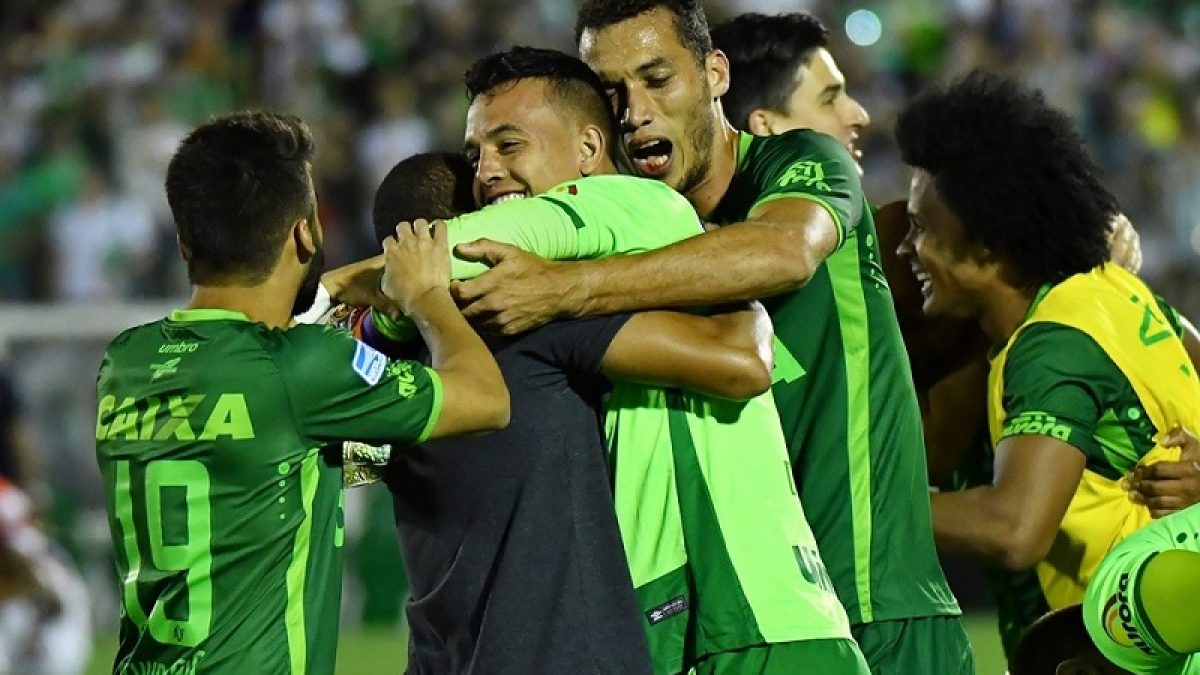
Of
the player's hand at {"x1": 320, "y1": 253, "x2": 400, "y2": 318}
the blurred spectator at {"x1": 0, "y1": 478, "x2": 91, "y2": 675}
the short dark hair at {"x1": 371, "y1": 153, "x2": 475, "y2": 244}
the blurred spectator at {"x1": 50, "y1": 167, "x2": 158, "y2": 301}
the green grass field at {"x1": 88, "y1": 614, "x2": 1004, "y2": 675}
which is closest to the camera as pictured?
the player's hand at {"x1": 320, "y1": 253, "x2": 400, "y2": 318}

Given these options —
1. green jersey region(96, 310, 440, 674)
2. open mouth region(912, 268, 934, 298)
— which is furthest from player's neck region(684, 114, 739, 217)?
green jersey region(96, 310, 440, 674)

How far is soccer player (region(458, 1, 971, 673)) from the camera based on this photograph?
13.8 feet

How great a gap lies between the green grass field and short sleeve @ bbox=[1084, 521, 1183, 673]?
7.81 metres

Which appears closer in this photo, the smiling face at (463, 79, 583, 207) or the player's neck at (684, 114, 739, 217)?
the smiling face at (463, 79, 583, 207)

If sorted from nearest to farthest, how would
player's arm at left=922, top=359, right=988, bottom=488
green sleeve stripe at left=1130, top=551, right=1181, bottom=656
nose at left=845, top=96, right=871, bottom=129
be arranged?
green sleeve stripe at left=1130, top=551, right=1181, bottom=656
player's arm at left=922, top=359, right=988, bottom=488
nose at left=845, top=96, right=871, bottom=129

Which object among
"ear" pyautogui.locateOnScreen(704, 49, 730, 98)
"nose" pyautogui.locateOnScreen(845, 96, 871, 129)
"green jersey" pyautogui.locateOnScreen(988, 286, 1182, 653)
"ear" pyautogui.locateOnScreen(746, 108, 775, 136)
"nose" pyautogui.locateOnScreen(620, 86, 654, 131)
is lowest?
"green jersey" pyautogui.locateOnScreen(988, 286, 1182, 653)

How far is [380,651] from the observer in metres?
12.6

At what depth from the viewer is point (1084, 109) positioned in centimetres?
1614

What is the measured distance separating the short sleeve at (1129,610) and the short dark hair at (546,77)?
141 cm

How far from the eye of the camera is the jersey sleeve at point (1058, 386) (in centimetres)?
479

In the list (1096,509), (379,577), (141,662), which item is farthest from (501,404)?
(379,577)

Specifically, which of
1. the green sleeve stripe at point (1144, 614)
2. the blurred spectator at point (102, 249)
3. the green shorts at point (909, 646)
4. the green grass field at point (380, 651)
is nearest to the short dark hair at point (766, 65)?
the green shorts at point (909, 646)

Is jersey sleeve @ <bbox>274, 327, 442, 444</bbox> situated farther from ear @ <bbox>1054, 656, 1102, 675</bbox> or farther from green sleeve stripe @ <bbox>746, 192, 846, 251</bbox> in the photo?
ear @ <bbox>1054, 656, 1102, 675</bbox>

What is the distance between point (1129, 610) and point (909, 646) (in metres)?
0.96
